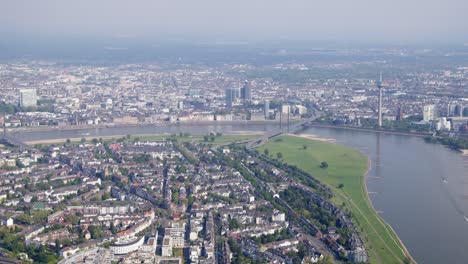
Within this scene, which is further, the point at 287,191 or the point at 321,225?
the point at 287,191

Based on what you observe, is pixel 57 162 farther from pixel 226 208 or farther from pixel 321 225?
pixel 321 225

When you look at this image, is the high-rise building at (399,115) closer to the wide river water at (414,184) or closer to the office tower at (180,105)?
the wide river water at (414,184)

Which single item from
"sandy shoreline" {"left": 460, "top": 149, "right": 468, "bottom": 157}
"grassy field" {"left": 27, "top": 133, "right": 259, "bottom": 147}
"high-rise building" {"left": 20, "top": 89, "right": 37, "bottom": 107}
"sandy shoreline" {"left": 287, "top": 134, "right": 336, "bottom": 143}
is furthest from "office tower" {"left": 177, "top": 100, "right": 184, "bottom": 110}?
"sandy shoreline" {"left": 460, "top": 149, "right": 468, "bottom": 157}

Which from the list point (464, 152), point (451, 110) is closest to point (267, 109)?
point (451, 110)

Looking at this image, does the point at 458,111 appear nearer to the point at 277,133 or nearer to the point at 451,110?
the point at 451,110

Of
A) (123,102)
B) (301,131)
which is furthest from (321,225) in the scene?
(123,102)

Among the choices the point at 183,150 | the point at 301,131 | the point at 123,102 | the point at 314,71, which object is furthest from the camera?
the point at 314,71

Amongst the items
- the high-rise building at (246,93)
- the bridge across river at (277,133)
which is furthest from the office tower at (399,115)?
the high-rise building at (246,93)

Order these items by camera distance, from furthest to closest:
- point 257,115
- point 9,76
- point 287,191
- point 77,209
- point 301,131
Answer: point 9,76
point 257,115
point 301,131
point 287,191
point 77,209
